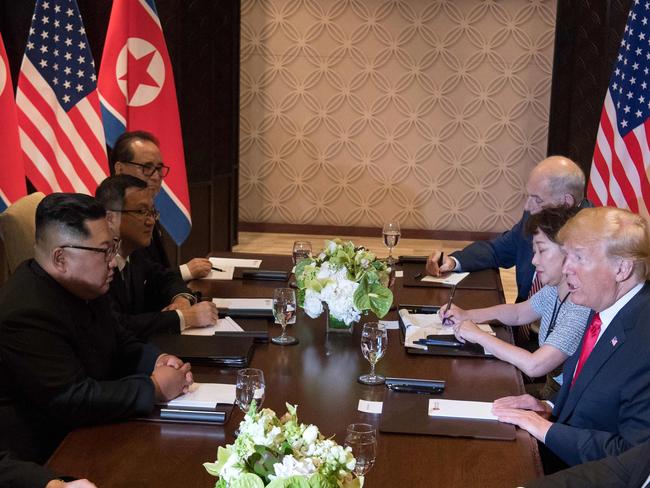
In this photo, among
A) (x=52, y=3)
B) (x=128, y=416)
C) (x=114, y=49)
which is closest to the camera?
(x=128, y=416)

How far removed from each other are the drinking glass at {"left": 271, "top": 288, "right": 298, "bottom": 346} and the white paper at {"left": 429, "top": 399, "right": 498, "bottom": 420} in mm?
656

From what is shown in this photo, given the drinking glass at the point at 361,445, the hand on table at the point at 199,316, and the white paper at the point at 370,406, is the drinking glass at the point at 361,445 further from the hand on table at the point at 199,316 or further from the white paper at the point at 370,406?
the hand on table at the point at 199,316

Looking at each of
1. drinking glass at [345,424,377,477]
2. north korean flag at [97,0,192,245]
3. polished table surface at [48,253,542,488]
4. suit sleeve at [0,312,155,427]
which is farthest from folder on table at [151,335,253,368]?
north korean flag at [97,0,192,245]

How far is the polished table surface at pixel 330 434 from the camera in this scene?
73.1 inches

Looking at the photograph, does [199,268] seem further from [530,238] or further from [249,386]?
[249,386]

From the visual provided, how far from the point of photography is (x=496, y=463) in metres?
1.95

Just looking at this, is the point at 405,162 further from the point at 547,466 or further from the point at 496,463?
the point at 496,463

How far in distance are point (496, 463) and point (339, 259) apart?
3.47ft

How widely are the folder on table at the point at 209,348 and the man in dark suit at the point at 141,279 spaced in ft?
0.57

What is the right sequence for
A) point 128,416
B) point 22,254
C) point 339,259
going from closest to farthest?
point 128,416, point 339,259, point 22,254

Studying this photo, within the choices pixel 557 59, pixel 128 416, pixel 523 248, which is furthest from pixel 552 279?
pixel 557 59

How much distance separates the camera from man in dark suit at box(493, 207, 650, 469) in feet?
7.06

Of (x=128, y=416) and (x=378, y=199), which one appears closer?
(x=128, y=416)

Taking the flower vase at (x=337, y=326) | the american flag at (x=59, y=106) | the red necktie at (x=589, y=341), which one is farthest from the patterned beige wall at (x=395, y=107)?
the red necktie at (x=589, y=341)
